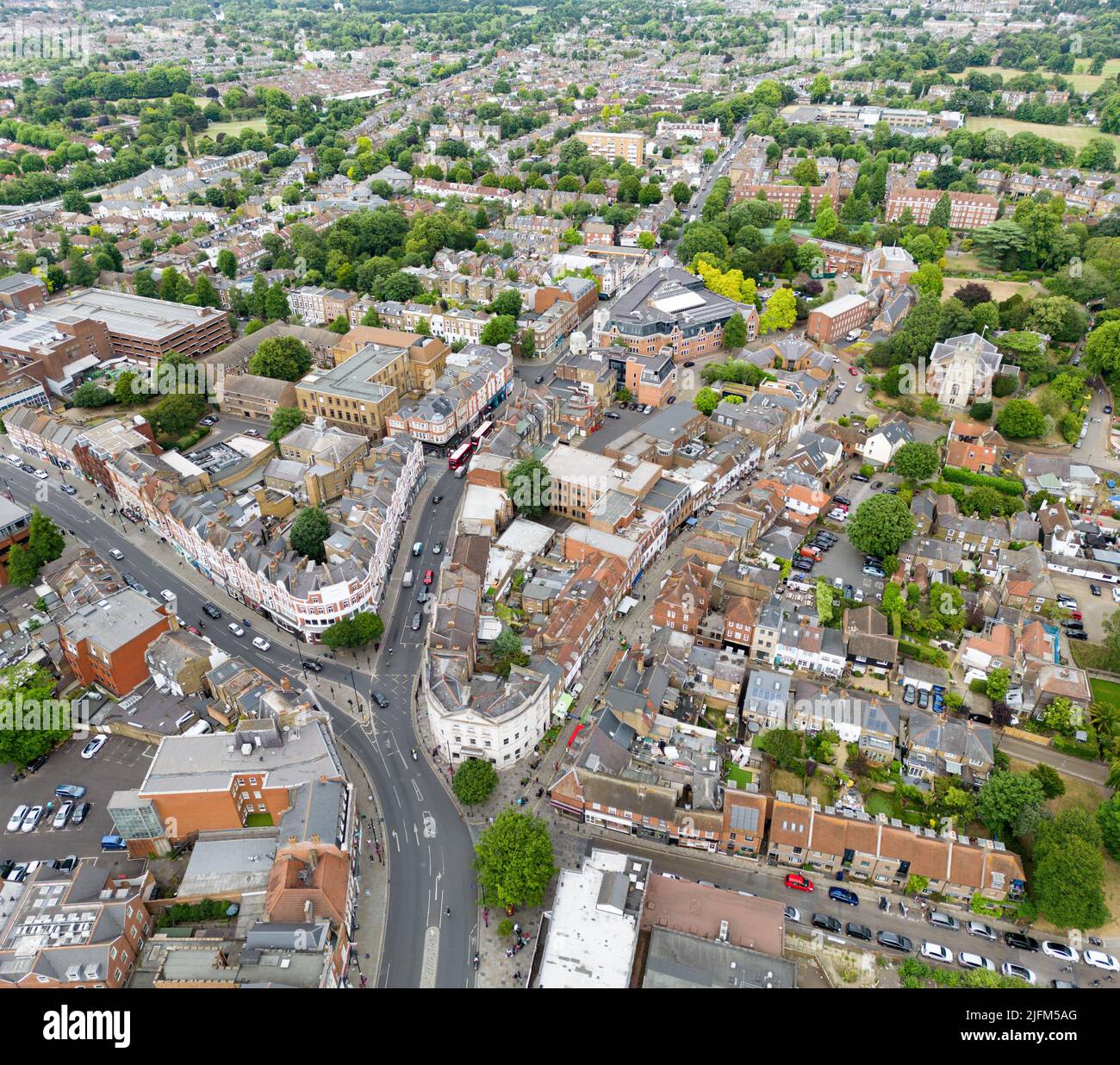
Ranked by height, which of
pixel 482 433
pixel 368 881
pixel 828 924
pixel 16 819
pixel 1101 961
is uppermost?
pixel 482 433

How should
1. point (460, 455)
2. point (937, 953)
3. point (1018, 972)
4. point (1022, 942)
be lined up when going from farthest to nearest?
point (460, 455), point (1022, 942), point (937, 953), point (1018, 972)

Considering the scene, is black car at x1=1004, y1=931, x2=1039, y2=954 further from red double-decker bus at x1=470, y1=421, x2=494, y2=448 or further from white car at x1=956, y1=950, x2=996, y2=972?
red double-decker bus at x1=470, y1=421, x2=494, y2=448

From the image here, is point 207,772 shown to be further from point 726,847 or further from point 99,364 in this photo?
point 99,364

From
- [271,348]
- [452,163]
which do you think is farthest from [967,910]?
[452,163]

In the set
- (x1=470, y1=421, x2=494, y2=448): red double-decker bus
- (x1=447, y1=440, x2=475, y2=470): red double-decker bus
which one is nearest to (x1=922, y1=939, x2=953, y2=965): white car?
(x1=447, y1=440, x2=475, y2=470): red double-decker bus

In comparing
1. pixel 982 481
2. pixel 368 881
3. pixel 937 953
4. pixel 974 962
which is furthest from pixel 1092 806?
pixel 368 881

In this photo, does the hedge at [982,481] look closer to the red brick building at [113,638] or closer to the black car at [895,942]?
the black car at [895,942]

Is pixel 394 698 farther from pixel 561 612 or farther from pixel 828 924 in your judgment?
pixel 828 924
